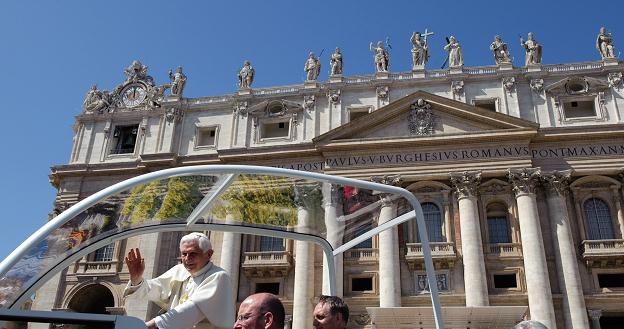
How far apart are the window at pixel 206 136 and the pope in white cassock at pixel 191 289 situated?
85.0ft

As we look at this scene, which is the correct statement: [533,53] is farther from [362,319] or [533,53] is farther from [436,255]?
[362,319]

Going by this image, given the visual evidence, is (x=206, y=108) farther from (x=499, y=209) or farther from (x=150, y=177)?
(x=150, y=177)

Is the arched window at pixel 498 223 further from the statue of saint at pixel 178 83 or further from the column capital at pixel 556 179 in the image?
the statue of saint at pixel 178 83

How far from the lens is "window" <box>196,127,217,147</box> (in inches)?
1235

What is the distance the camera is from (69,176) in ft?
102

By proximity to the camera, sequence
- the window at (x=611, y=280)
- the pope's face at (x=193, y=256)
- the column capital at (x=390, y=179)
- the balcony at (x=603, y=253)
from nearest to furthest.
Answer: the pope's face at (x=193, y=256) < the balcony at (x=603, y=253) < the window at (x=611, y=280) < the column capital at (x=390, y=179)

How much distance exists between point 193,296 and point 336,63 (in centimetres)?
2732

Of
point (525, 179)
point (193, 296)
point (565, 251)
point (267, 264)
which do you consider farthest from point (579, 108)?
Result: point (193, 296)

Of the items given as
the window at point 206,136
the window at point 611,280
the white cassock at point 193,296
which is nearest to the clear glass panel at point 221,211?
the white cassock at point 193,296

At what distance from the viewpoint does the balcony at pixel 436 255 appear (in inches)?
973

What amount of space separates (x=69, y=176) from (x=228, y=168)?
92.0ft

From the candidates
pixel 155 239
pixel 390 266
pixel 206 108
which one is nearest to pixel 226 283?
pixel 390 266

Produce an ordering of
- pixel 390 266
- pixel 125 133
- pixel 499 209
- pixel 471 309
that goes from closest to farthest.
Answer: pixel 471 309, pixel 390 266, pixel 499 209, pixel 125 133

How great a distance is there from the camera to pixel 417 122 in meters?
27.9
